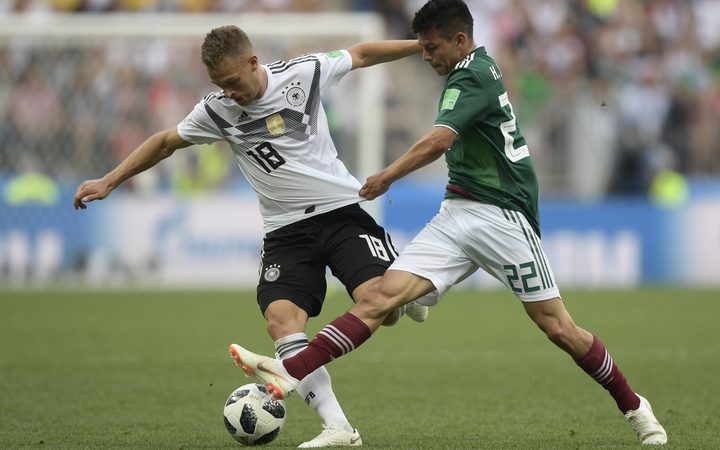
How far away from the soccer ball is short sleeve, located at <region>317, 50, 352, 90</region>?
1821mm

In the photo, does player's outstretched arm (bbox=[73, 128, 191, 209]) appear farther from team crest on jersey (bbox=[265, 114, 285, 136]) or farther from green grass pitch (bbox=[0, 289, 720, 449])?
green grass pitch (bbox=[0, 289, 720, 449])

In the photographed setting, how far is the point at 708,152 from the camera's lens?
64.3ft

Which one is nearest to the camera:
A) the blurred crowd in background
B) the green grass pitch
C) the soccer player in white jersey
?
Result: the soccer player in white jersey

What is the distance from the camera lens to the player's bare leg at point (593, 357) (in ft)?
21.5

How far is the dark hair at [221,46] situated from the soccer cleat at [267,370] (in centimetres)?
153

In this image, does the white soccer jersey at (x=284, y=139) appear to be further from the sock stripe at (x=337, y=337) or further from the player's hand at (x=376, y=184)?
the sock stripe at (x=337, y=337)

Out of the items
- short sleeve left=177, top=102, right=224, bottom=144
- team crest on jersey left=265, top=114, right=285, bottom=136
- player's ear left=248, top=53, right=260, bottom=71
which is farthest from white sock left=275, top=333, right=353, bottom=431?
player's ear left=248, top=53, right=260, bottom=71

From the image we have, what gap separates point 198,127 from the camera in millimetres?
6969

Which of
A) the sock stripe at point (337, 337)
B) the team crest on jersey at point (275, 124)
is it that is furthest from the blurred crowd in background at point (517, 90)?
the sock stripe at point (337, 337)

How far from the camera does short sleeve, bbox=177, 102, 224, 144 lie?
6.94 meters

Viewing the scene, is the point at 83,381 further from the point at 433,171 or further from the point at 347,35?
the point at 433,171

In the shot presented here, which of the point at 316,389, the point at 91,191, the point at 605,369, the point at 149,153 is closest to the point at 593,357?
the point at 605,369

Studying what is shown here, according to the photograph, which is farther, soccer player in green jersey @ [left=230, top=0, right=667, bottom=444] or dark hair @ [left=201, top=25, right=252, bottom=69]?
dark hair @ [left=201, top=25, right=252, bottom=69]

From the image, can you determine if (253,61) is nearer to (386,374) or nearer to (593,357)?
(593,357)
